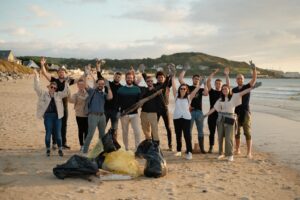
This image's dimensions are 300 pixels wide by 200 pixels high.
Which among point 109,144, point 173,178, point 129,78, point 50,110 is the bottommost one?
point 173,178

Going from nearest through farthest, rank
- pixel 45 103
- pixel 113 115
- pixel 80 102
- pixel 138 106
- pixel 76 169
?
pixel 76 169
pixel 45 103
pixel 138 106
pixel 113 115
pixel 80 102

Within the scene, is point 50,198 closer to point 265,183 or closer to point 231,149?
point 265,183

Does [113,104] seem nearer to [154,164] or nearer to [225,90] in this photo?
[154,164]

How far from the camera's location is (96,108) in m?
8.38

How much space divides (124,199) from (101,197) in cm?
36

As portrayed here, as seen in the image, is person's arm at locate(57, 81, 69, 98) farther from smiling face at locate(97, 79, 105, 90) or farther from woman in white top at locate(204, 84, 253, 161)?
woman in white top at locate(204, 84, 253, 161)

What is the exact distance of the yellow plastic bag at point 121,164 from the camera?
6820 millimetres

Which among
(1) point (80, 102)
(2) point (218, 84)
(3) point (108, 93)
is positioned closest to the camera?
(3) point (108, 93)

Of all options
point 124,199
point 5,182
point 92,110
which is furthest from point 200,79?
point 5,182

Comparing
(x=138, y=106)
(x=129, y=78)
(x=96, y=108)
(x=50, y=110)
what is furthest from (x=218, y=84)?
(x=50, y=110)

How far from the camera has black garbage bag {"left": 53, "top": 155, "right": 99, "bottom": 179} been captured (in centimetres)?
654

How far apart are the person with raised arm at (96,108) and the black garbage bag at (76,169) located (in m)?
1.77

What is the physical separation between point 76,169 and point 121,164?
0.81 meters

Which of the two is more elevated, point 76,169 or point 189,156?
point 76,169
